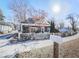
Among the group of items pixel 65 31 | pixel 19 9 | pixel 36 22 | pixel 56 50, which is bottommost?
pixel 56 50

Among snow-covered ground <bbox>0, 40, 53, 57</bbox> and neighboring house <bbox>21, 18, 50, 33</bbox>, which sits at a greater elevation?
neighboring house <bbox>21, 18, 50, 33</bbox>

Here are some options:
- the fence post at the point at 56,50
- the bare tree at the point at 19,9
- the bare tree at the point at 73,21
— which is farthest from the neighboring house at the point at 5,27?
the bare tree at the point at 73,21

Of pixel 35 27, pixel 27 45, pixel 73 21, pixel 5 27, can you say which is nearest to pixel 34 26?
pixel 35 27

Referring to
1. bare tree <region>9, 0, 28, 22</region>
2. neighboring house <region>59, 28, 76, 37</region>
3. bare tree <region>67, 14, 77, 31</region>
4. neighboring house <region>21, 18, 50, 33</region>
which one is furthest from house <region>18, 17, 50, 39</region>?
bare tree <region>67, 14, 77, 31</region>

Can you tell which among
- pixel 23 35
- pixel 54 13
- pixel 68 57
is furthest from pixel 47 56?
pixel 54 13

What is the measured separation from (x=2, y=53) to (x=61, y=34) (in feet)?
3.52

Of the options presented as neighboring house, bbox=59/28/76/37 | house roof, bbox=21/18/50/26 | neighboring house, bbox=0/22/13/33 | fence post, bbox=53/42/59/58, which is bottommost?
fence post, bbox=53/42/59/58

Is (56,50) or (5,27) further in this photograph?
(56,50)

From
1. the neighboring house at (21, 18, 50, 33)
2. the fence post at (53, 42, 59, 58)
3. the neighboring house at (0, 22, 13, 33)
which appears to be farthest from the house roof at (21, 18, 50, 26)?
the fence post at (53, 42, 59, 58)

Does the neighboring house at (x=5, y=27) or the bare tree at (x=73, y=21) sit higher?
the bare tree at (x=73, y=21)

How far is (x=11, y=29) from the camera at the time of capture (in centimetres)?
280

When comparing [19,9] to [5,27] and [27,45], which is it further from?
[27,45]

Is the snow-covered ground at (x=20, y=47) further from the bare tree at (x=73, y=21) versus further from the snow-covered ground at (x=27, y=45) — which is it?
the bare tree at (x=73, y=21)

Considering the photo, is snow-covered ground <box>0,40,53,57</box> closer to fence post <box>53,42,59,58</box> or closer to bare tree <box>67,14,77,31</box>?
fence post <box>53,42,59,58</box>
